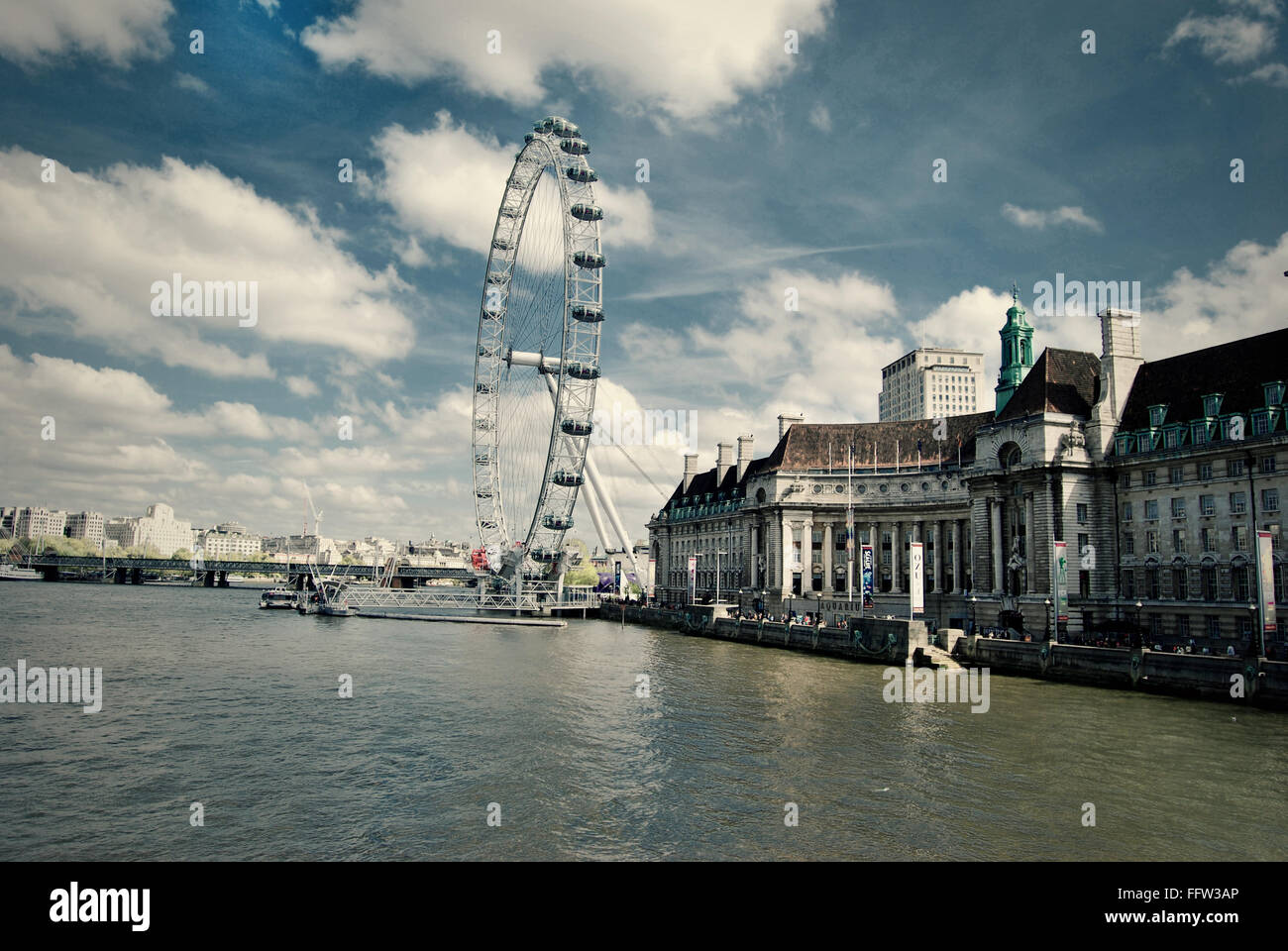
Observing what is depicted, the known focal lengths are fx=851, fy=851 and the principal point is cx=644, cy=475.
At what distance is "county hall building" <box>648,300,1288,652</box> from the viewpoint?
168 ft

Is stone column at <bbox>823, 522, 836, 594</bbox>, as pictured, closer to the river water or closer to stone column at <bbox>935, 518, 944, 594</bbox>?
stone column at <bbox>935, 518, 944, 594</bbox>

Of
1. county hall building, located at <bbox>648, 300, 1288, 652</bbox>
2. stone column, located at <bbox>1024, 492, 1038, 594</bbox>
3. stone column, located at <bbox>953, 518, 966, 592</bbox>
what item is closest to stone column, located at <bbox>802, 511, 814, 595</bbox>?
county hall building, located at <bbox>648, 300, 1288, 652</bbox>

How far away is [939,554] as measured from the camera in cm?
9319

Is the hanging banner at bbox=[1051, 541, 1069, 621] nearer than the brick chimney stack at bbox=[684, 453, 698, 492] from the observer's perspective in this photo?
Yes

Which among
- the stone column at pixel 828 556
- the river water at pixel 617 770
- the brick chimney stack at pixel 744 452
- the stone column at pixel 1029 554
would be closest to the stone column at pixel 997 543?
the stone column at pixel 1029 554

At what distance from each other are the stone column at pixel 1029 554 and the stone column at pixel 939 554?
27.4 m

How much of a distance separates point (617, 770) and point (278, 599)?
10776 centimetres

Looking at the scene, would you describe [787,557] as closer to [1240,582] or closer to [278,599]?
[1240,582]

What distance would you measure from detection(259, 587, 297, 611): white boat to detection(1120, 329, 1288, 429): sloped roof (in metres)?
104

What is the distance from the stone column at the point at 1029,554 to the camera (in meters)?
64.1
